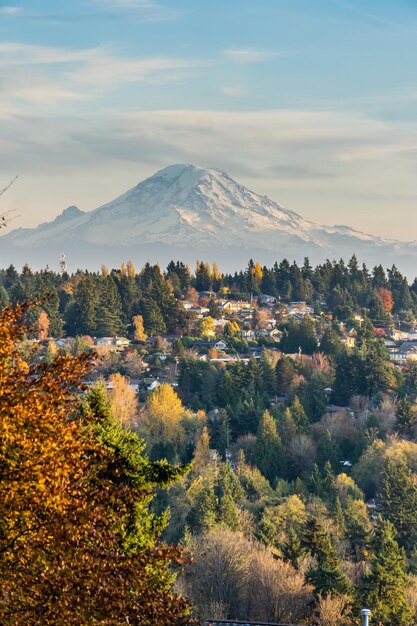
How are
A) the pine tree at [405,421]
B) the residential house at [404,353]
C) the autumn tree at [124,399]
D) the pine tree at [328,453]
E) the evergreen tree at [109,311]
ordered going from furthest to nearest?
the evergreen tree at [109,311] → the residential house at [404,353] → the autumn tree at [124,399] → the pine tree at [405,421] → the pine tree at [328,453]

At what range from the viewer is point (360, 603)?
3912 cm

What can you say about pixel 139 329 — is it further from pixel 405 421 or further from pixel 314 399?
pixel 405 421

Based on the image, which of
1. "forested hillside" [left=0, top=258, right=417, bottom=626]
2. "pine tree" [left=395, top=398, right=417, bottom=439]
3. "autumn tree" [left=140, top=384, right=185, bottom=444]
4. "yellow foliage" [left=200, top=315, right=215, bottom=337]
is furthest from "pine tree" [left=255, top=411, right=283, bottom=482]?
"yellow foliage" [left=200, top=315, right=215, bottom=337]

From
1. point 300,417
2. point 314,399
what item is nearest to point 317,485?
point 300,417

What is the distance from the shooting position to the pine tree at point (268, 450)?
273 feet

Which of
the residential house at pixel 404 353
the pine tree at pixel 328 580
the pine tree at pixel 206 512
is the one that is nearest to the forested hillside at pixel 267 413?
the pine tree at pixel 328 580

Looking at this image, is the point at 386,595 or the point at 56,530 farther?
the point at 386,595

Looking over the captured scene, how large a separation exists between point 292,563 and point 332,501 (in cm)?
2468

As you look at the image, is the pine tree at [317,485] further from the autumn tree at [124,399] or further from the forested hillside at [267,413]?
the autumn tree at [124,399]

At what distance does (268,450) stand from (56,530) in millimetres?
71633

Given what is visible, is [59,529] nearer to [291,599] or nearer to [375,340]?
[291,599]

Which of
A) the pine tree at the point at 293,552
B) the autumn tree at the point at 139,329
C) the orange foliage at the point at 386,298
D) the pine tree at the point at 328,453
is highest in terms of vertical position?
the orange foliage at the point at 386,298

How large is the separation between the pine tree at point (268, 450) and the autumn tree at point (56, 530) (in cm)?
6812

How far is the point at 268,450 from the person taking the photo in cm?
8431
